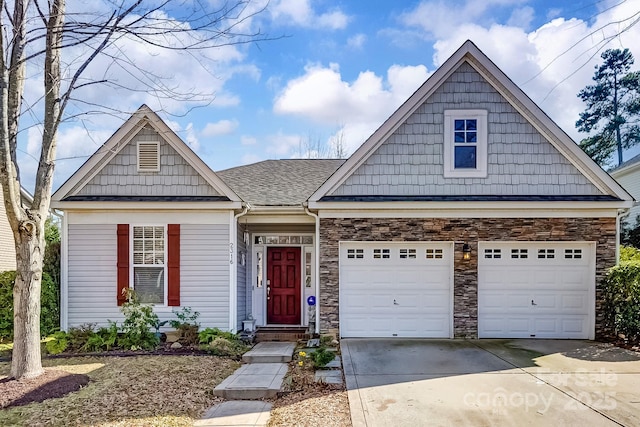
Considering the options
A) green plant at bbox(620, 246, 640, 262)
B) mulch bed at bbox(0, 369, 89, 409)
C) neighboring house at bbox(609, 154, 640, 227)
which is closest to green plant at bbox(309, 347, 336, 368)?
mulch bed at bbox(0, 369, 89, 409)

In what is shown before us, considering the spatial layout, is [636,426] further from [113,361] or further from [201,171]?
[201,171]

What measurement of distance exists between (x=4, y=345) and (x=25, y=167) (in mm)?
4191

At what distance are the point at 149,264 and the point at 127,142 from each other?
266 centimetres

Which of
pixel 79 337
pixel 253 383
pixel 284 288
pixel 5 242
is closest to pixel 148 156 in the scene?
pixel 79 337

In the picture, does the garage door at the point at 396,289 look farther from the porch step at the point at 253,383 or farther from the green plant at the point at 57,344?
the green plant at the point at 57,344

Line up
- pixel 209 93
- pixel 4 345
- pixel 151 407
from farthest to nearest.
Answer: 1. pixel 4 345
2. pixel 209 93
3. pixel 151 407

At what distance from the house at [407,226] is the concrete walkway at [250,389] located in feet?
5.77

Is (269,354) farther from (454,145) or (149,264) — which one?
(454,145)

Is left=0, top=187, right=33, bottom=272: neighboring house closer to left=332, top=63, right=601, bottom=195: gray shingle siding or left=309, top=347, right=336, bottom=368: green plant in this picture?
left=332, top=63, right=601, bottom=195: gray shingle siding

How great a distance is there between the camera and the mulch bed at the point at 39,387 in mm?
5805

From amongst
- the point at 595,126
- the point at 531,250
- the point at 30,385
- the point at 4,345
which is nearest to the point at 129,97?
the point at 30,385

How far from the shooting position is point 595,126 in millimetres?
30047

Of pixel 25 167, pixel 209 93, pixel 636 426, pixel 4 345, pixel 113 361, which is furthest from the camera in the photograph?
pixel 4 345

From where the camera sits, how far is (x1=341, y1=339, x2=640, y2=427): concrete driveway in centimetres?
516
